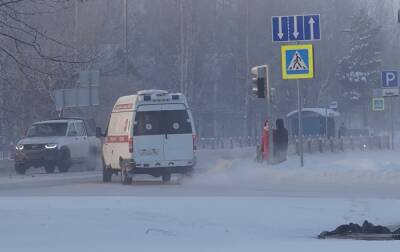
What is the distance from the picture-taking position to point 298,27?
2877cm

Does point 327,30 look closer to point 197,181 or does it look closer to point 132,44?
point 132,44

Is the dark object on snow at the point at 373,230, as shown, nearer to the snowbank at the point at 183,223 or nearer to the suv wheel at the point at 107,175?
the snowbank at the point at 183,223

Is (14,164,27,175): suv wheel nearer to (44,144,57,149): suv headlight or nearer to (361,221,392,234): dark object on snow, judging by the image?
(44,144,57,149): suv headlight

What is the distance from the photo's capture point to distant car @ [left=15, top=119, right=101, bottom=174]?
3494 centimetres

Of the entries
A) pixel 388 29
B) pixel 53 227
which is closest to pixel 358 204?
pixel 53 227

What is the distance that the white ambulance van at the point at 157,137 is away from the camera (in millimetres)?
27500

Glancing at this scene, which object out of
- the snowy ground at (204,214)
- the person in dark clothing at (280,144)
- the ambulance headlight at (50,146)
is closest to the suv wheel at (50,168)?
the ambulance headlight at (50,146)

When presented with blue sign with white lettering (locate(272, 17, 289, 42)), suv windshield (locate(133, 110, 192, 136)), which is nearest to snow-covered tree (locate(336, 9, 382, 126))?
blue sign with white lettering (locate(272, 17, 289, 42))

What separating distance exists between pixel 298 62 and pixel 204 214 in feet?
40.5

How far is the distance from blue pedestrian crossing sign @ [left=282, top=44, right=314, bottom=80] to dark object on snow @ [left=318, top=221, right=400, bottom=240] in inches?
539

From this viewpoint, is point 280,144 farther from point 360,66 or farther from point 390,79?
point 360,66

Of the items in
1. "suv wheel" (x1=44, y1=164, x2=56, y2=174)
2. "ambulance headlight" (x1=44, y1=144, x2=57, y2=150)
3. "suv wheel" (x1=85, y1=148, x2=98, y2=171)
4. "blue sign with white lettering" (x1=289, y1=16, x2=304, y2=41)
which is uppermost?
"blue sign with white lettering" (x1=289, y1=16, x2=304, y2=41)

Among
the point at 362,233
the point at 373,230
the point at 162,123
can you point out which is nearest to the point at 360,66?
the point at 162,123

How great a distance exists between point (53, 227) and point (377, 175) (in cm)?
1480
